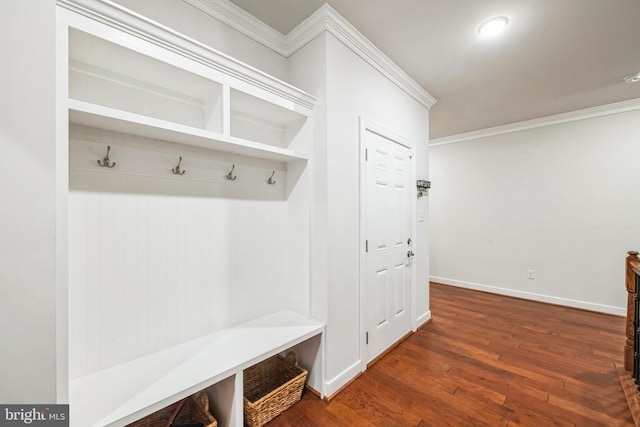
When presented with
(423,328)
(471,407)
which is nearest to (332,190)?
(471,407)

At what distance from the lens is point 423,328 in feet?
10.0

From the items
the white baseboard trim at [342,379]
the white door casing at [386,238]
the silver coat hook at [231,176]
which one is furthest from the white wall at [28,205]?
the white door casing at [386,238]

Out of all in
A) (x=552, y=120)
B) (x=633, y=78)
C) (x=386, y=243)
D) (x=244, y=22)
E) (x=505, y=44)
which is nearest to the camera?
(x=244, y=22)

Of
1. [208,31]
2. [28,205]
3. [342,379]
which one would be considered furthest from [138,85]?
[342,379]

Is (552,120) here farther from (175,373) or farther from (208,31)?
(175,373)

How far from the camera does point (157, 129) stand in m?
1.30

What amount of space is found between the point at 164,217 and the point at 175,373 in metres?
0.85

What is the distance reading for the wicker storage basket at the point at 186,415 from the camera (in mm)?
1497

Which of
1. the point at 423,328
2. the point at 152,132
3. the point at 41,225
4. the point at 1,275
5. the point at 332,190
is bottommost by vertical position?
the point at 423,328

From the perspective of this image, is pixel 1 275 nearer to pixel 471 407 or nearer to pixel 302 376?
pixel 302 376

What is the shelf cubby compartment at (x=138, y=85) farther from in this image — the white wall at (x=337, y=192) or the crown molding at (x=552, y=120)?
the crown molding at (x=552, y=120)

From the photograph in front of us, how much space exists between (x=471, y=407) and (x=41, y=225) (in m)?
2.57
